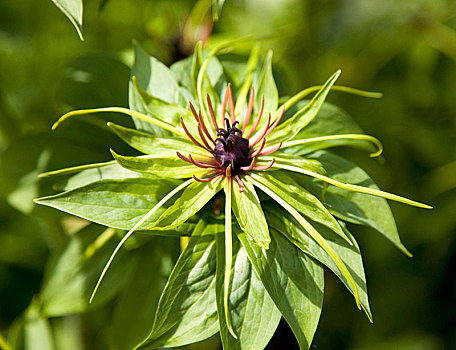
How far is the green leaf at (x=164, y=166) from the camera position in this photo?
0.41 meters

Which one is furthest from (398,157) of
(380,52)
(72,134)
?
(72,134)

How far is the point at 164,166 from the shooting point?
429 mm

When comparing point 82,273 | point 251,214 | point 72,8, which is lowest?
point 82,273

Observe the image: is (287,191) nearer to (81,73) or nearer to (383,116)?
(81,73)

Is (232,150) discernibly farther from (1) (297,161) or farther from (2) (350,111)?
(2) (350,111)

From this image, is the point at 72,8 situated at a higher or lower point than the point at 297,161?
higher

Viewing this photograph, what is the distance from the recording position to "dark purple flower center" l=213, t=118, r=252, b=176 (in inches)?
17.1

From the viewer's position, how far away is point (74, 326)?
729mm

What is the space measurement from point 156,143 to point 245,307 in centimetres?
15

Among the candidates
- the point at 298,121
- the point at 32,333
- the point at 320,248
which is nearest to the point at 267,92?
the point at 298,121

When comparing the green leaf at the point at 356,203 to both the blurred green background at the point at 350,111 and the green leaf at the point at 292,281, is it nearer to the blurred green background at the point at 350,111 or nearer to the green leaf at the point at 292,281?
the green leaf at the point at 292,281

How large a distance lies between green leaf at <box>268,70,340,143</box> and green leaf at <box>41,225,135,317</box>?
0.64 feet

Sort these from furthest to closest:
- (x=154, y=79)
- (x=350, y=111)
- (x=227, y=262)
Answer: (x=350, y=111), (x=154, y=79), (x=227, y=262)

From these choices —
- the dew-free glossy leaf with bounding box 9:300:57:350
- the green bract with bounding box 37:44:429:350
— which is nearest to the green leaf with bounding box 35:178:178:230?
the green bract with bounding box 37:44:429:350
